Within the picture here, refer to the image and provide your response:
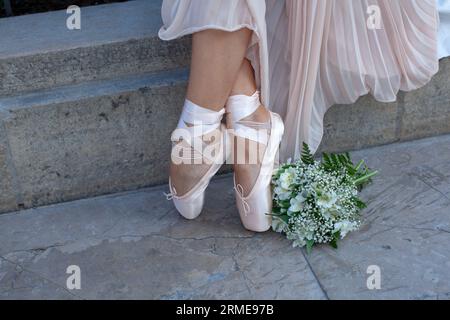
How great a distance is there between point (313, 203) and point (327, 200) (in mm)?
42

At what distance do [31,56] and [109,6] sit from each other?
1.68 feet

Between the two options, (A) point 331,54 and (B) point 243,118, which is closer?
(B) point 243,118

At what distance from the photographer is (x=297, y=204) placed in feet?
5.98

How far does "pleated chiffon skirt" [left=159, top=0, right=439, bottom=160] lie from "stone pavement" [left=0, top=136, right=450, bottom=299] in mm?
284

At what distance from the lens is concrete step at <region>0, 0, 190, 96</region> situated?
1967mm

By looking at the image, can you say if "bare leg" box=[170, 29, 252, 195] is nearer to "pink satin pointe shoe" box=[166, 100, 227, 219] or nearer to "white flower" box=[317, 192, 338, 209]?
"pink satin pointe shoe" box=[166, 100, 227, 219]

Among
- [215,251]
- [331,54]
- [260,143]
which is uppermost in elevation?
[331,54]

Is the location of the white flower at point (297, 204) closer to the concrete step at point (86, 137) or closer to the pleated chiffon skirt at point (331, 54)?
the pleated chiffon skirt at point (331, 54)

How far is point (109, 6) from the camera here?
2.38 metres

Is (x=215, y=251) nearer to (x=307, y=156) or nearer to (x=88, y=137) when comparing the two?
(x=307, y=156)

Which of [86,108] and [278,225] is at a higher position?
[86,108]

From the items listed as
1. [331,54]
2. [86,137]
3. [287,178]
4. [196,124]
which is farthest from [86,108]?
[331,54]

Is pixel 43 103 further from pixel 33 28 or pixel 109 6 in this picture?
pixel 109 6
